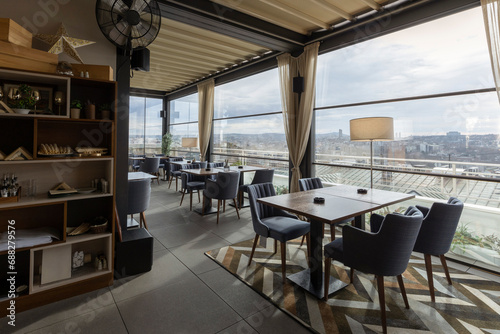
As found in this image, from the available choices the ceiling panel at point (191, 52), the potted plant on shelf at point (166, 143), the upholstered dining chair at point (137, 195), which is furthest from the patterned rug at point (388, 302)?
the potted plant on shelf at point (166, 143)

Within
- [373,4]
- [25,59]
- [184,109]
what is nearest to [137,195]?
[25,59]

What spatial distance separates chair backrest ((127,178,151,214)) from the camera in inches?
131

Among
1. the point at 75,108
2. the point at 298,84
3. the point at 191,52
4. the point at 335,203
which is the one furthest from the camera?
the point at 191,52

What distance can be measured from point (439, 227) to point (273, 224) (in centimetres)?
147

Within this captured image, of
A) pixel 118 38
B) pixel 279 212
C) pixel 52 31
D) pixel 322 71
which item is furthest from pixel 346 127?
pixel 52 31

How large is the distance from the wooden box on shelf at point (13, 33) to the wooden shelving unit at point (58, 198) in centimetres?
A: 25

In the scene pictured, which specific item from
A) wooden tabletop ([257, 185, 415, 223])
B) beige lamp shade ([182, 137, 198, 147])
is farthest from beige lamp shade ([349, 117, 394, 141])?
beige lamp shade ([182, 137, 198, 147])

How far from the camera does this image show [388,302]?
7.12 ft

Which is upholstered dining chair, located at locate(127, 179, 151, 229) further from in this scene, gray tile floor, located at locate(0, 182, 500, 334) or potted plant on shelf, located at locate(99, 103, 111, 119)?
potted plant on shelf, located at locate(99, 103, 111, 119)

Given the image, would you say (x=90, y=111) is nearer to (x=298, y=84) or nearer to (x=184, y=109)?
(x=298, y=84)

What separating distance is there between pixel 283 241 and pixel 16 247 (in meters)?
2.19

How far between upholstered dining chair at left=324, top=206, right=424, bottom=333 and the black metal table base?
47 centimetres

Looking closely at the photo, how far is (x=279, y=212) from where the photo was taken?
3031mm

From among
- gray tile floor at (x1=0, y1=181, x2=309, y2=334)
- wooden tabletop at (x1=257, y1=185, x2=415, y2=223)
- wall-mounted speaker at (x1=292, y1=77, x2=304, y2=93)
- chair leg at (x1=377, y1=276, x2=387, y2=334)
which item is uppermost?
wall-mounted speaker at (x1=292, y1=77, x2=304, y2=93)
